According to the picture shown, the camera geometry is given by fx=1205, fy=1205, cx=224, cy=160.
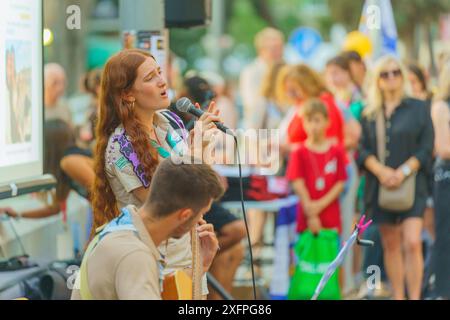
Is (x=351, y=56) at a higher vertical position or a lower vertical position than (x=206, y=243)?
higher

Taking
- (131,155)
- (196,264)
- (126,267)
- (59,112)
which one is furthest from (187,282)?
(59,112)

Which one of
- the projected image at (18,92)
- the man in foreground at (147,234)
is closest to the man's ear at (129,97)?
the man in foreground at (147,234)

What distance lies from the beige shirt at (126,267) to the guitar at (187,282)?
0.55 ft

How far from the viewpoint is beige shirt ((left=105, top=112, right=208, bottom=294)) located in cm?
477

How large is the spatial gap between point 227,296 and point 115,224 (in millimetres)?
3696

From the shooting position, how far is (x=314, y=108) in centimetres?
962

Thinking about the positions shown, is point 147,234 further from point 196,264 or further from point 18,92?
point 18,92

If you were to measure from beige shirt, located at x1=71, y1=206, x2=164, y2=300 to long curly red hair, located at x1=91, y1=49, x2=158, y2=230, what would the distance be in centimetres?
82

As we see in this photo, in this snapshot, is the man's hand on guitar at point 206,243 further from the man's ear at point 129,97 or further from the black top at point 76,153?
the black top at point 76,153

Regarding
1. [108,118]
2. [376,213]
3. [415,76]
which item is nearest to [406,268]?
[376,213]

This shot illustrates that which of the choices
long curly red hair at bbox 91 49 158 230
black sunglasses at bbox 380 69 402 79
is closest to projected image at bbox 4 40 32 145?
long curly red hair at bbox 91 49 158 230

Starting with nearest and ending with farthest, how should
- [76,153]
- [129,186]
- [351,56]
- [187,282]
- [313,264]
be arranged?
[187,282] < [129,186] < [76,153] < [313,264] < [351,56]

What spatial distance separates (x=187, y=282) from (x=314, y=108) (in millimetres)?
5432

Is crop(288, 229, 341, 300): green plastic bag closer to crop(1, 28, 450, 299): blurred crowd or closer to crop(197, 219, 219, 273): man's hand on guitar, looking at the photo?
crop(1, 28, 450, 299): blurred crowd
